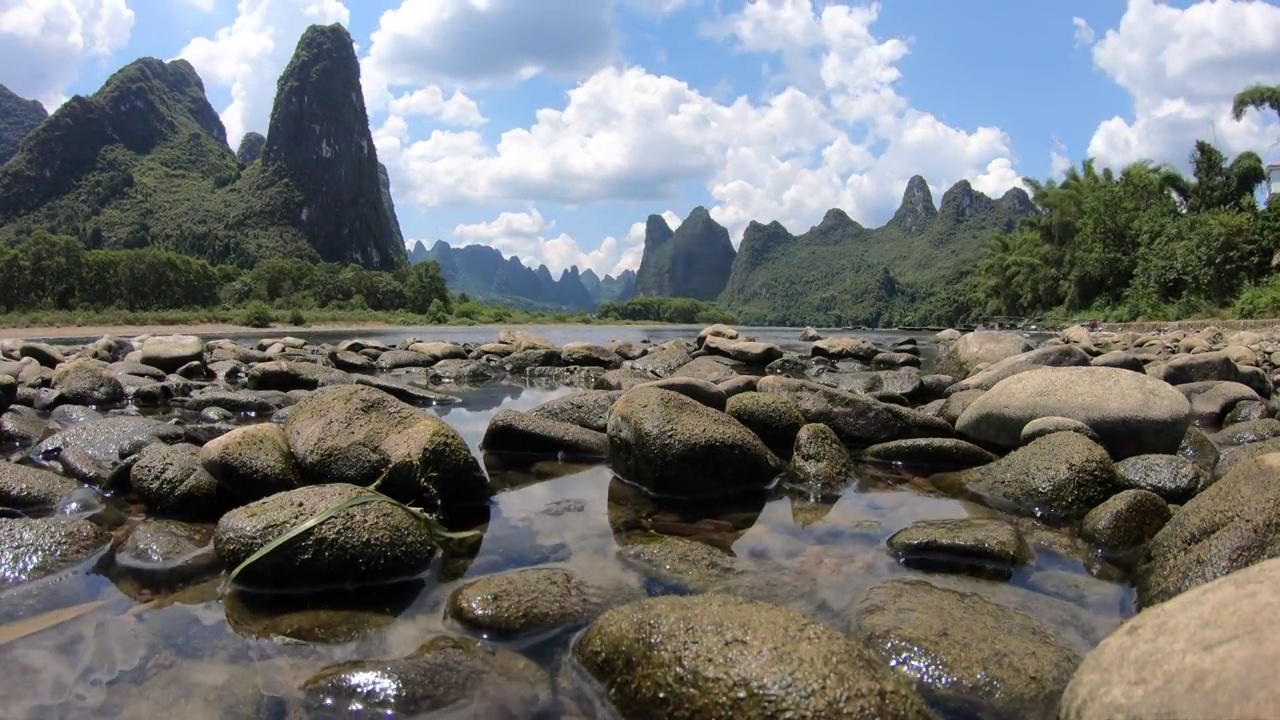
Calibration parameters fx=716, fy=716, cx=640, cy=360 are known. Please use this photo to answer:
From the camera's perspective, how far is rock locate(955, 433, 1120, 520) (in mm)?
5668

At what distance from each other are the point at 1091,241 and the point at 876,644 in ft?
157

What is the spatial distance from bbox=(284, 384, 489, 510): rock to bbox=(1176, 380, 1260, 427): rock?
9.63m

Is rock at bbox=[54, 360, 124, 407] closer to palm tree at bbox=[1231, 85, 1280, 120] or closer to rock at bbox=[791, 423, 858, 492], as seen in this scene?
rock at bbox=[791, 423, 858, 492]

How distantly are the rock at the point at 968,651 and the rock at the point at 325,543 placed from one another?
2.70 metres

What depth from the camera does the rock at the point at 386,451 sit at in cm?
555

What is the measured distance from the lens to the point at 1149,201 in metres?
42.1

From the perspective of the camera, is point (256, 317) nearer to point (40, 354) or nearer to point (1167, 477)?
point (40, 354)

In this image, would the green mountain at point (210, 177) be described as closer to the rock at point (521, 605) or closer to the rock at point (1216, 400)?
the rock at point (1216, 400)

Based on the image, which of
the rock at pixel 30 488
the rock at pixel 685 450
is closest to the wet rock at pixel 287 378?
the rock at pixel 30 488

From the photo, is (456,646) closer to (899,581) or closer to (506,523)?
(506,523)

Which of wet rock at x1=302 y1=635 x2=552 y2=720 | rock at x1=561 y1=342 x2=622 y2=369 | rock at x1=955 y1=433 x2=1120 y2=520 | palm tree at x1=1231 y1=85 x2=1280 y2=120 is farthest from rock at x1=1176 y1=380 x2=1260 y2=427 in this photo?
palm tree at x1=1231 y1=85 x2=1280 y2=120

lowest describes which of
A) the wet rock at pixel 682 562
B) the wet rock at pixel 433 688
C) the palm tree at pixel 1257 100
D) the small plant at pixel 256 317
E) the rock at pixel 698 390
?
the small plant at pixel 256 317

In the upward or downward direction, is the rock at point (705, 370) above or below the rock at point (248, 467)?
below

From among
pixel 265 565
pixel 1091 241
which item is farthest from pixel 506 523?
pixel 1091 241
